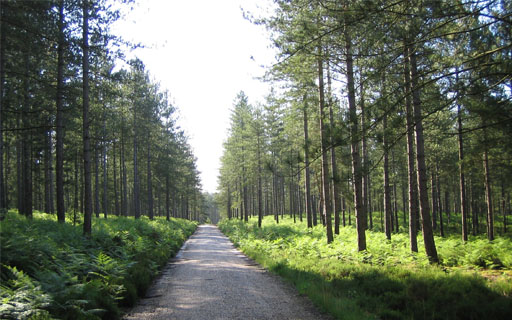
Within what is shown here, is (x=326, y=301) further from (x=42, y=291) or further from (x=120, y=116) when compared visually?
(x=120, y=116)

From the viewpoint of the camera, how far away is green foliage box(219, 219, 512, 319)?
18.7ft

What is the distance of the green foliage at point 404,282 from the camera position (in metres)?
5.70

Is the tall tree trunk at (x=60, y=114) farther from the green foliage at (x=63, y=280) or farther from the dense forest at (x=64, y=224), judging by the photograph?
the green foliage at (x=63, y=280)

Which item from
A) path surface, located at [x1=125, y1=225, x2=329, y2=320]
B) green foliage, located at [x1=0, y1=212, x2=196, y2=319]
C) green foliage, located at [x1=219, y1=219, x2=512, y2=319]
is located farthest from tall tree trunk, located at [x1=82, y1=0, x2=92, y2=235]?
green foliage, located at [x1=219, y1=219, x2=512, y2=319]

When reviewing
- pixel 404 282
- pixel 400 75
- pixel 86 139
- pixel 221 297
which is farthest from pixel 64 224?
pixel 400 75

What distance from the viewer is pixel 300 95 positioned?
16078mm

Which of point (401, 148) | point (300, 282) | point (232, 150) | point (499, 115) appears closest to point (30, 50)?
point (300, 282)

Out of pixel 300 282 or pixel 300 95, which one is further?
pixel 300 95

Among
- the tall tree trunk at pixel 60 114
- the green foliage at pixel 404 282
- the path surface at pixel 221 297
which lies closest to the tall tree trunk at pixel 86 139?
the tall tree trunk at pixel 60 114

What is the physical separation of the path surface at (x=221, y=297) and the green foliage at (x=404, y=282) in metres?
0.53

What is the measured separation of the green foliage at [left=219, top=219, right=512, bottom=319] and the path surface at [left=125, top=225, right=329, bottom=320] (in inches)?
20.9

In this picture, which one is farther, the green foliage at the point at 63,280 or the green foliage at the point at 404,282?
the green foliage at the point at 404,282

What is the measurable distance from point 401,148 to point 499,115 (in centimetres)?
1872

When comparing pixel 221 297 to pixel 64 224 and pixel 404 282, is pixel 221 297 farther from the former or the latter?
pixel 64 224
